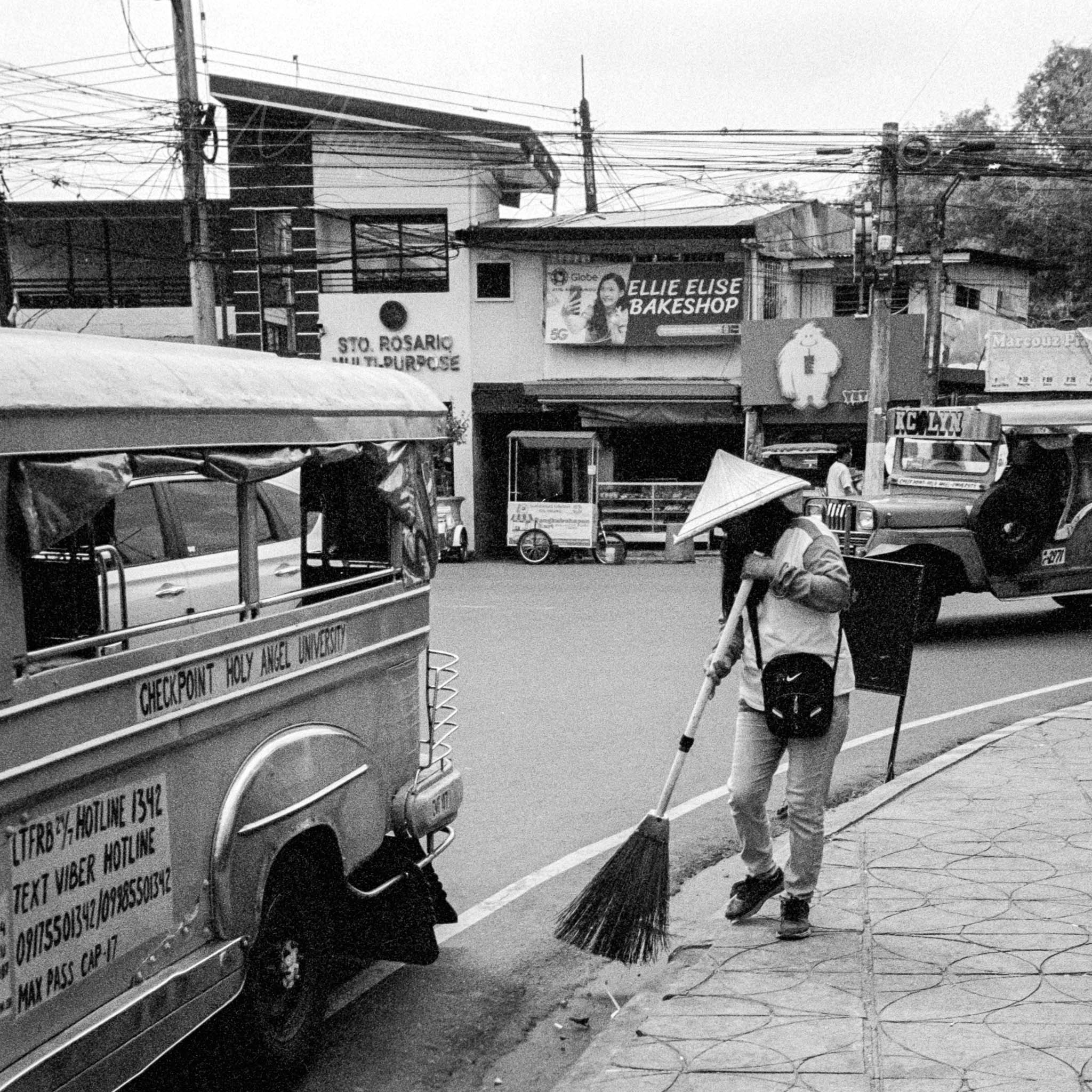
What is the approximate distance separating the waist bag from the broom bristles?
0.60 m

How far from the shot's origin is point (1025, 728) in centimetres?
880

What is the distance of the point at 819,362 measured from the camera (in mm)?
25422

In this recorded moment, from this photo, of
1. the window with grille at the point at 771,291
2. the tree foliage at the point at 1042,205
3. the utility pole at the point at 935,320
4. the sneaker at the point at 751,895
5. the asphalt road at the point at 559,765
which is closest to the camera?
the asphalt road at the point at 559,765

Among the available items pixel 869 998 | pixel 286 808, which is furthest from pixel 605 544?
pixel 286 808

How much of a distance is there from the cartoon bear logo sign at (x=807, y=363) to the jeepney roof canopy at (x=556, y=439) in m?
3.83

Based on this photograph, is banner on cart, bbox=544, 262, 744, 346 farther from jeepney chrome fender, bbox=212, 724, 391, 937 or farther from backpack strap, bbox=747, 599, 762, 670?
jeepney chrome fender, bbox=212, 724, 391, 937

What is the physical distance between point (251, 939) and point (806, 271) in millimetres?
24809

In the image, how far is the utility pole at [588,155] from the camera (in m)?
21.2

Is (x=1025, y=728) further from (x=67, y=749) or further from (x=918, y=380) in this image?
(x=918, y=380)

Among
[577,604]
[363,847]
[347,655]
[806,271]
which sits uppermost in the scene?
[806,271]

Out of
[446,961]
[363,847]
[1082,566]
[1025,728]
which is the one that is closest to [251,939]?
[363,847]

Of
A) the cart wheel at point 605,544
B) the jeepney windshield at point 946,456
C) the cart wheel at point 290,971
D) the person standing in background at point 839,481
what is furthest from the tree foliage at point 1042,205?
the cart wheel at point 290,971

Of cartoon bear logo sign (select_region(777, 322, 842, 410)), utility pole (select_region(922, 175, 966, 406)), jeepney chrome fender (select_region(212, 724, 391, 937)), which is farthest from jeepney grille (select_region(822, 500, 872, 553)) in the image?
utility pole (select_region(922, 175, 966, 406))

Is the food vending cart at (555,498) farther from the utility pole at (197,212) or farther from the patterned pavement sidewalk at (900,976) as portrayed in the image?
the patterned pavement sidewalk at (900,976)
